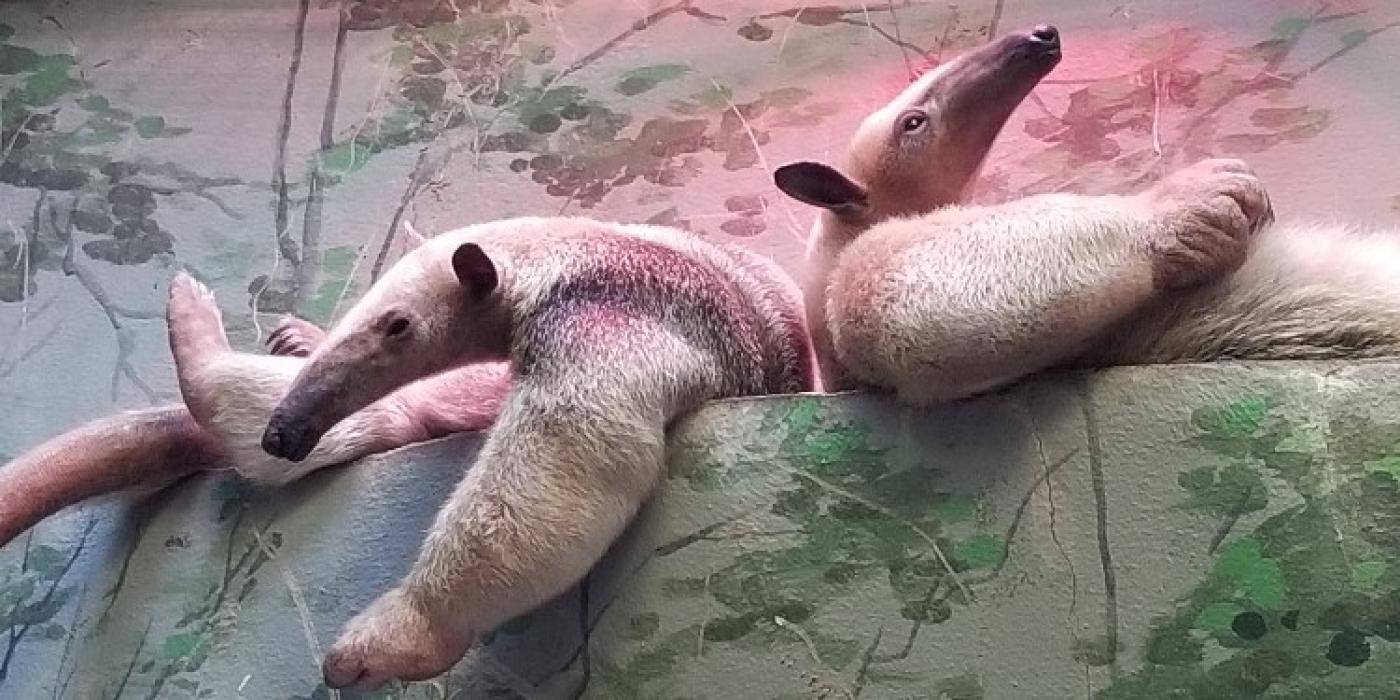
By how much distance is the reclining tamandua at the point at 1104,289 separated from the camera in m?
1.45

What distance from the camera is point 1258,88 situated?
2.18 metres

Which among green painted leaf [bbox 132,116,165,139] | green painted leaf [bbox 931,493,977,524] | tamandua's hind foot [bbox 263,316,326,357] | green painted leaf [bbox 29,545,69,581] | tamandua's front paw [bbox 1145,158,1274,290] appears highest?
tamandua's front paw [bbox 1145,158,1274,290]

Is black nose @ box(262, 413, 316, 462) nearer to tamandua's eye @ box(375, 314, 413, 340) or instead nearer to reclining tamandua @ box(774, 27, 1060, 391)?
A: tamandua's eye @ box(375, 314, 413, 340)

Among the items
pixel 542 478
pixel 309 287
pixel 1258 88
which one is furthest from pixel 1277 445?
pixel 309 287

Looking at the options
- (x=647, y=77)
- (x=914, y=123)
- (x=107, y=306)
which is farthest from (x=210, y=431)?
(x=647, y=77)

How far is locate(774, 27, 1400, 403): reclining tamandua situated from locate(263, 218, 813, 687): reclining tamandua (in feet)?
0.47

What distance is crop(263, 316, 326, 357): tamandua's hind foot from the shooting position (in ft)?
6.47

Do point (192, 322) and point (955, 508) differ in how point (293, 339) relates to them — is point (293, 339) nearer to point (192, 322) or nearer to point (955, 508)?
point (192, 322)

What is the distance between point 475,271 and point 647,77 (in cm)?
94

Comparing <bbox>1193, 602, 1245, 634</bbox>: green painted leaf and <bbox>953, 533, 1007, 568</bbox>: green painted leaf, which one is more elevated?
<bbox>1193, 602, 1245, 634</bbox>: green painted leaf

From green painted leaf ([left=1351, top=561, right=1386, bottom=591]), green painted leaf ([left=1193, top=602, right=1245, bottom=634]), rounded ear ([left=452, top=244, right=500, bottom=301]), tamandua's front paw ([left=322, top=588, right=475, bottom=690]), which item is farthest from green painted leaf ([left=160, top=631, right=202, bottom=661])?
green painted leaf ([left=1351, top=561, right=1386, bottom=591])

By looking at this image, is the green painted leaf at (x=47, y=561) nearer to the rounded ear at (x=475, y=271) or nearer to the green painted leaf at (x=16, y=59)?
the rounded ear at (x=475, y=271)

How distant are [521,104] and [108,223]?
58cm

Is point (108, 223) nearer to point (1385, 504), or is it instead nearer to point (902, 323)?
point (902, 323)
